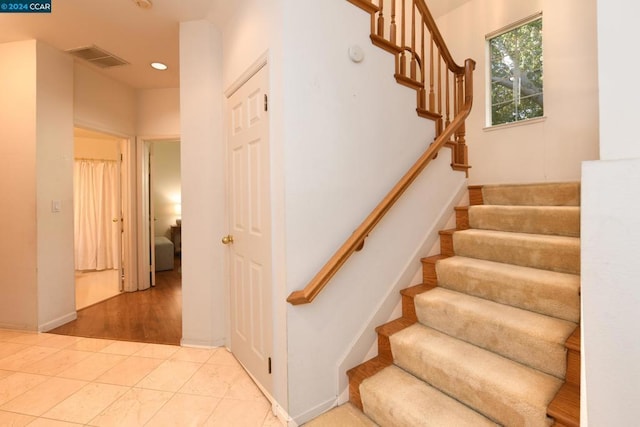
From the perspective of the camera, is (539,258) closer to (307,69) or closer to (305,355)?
(305,355)

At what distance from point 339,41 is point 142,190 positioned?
3587 mm

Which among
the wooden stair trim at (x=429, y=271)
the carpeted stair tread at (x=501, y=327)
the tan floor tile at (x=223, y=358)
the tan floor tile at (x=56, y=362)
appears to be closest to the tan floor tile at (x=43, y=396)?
the tan floor tile at (x=56, y=362)

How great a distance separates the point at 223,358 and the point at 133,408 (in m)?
0.68

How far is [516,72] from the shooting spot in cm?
331

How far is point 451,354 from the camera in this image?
5.00 ft

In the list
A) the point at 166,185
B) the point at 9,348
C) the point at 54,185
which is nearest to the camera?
the point at 9,348

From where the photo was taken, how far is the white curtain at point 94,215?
209 inches

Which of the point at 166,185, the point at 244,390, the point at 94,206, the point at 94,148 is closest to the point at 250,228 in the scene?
the point at 244,390

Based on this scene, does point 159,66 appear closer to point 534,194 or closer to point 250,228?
point 250,228

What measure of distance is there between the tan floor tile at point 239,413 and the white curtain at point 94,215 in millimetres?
4749

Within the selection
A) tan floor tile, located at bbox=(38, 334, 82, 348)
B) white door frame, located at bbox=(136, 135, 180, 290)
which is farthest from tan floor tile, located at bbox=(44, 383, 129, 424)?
white door frame, located at bbox=(136, 135, 180, 290)

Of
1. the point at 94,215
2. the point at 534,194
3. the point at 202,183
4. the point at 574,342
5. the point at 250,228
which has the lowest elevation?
the point at 574,342

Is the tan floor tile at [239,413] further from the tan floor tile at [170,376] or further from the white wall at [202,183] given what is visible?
the white wall at [202,183]

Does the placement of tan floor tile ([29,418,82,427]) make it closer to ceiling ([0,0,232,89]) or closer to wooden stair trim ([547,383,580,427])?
wooden stair trim ([547,383,580,427])
